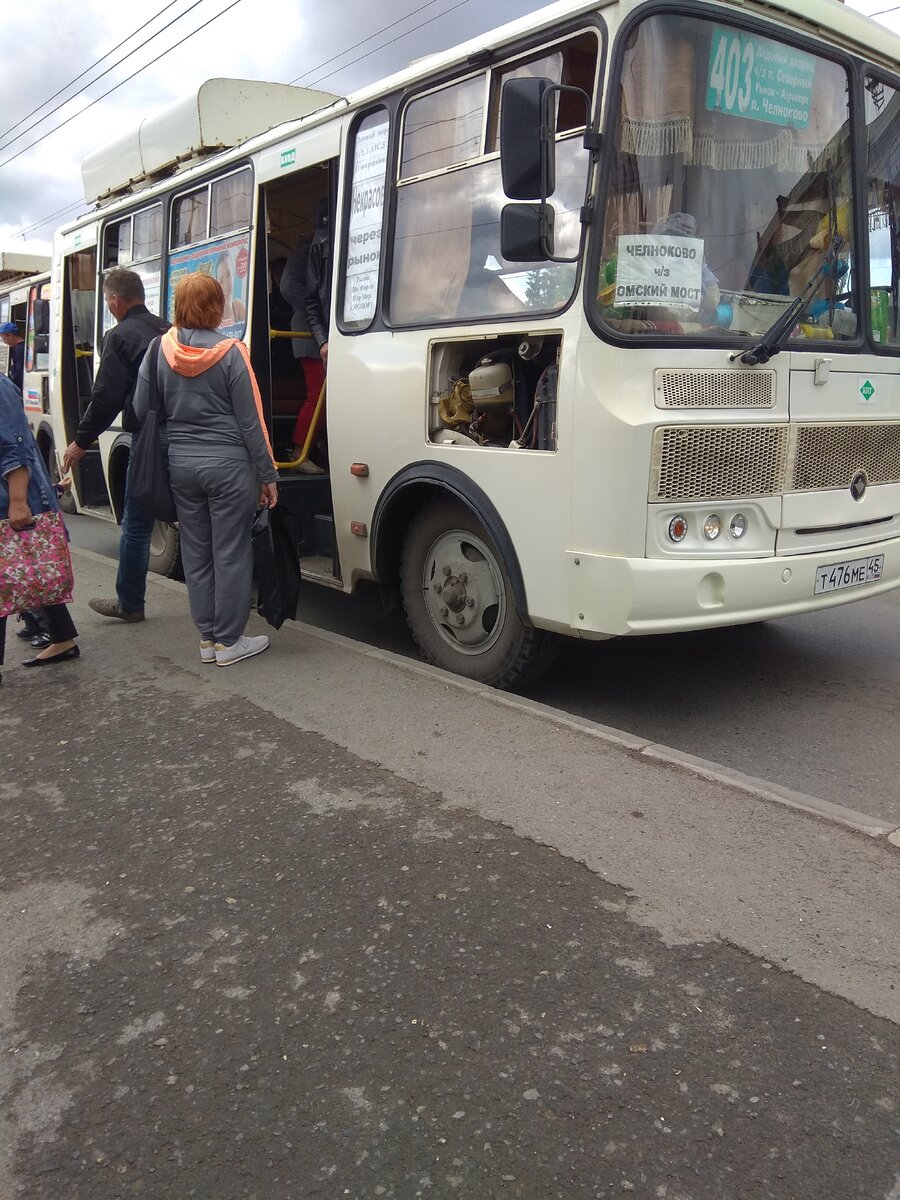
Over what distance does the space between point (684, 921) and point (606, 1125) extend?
79 cm

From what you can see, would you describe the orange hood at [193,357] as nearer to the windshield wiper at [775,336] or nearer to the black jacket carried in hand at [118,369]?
the black jacket carried in hand at [118,369]

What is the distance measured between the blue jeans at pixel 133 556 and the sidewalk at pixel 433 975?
6.43 ft

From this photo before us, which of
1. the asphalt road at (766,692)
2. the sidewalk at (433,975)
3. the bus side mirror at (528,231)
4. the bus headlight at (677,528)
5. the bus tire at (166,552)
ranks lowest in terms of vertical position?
the sidewalk at (433,975)

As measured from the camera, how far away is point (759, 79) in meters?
4.24

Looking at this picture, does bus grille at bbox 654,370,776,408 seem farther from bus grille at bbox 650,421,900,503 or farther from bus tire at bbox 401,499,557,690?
bus tire at bbox 401,499,557,690

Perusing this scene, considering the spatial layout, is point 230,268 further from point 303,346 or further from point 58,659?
point 58,659

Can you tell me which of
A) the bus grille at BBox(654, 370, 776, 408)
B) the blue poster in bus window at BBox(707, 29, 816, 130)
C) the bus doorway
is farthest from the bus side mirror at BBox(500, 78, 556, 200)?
the bus doorway

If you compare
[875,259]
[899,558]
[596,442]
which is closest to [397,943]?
[596,442]

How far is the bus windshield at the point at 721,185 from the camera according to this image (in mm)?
4016

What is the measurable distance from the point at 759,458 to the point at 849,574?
0.86m


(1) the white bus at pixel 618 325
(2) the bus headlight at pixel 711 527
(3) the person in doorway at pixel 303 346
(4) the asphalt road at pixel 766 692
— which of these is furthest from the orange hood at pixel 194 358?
(2) the bus headlight at pixel 711 527

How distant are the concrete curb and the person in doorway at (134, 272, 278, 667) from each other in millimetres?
656

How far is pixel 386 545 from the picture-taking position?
18.0 ft

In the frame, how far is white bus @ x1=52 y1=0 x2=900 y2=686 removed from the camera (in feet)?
13.2
